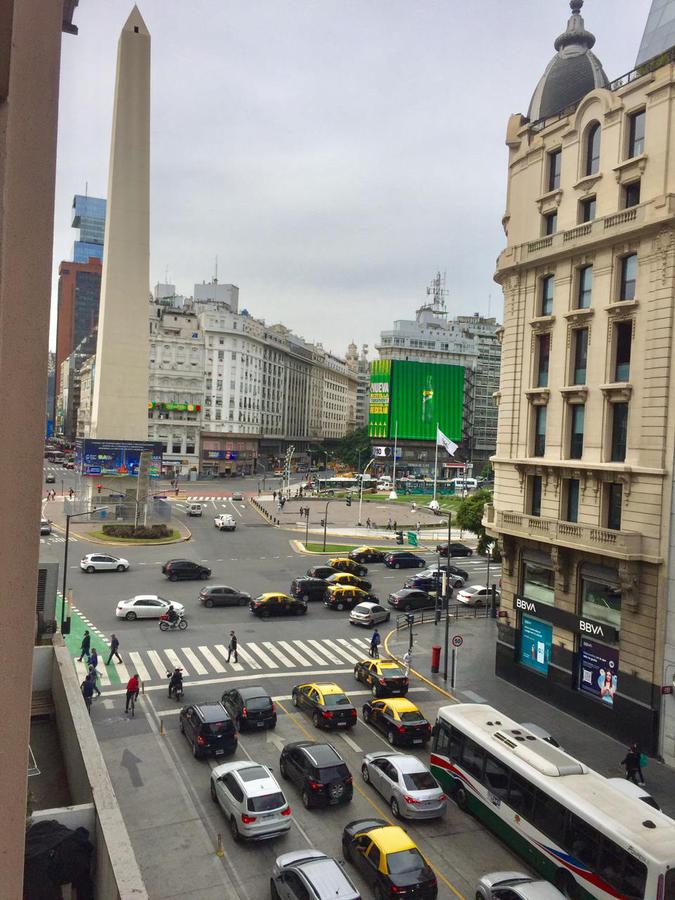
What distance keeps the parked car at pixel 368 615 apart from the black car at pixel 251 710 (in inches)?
578

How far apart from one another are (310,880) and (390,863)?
7.00 ft

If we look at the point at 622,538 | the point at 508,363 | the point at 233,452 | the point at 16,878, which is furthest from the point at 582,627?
the point at 233,452

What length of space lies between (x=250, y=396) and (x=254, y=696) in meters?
113

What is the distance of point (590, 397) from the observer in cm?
2633

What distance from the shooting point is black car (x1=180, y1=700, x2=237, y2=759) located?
822 inches

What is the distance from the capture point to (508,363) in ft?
101

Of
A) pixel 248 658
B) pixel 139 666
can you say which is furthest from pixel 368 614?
pixel 139 666

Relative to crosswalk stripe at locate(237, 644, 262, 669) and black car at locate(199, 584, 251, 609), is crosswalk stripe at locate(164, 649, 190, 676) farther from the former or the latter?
black car at locate(199, 584, 251, 609)

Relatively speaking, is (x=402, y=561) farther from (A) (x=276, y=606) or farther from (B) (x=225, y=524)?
(B) (x=225, y=524)

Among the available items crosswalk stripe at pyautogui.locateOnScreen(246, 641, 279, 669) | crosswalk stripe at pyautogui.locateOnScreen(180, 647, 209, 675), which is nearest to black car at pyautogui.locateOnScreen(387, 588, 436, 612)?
crosswalk stripe at pyautogui.locateOnScreen(246, 641, 279, 669)

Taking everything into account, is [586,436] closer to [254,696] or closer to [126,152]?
[254,696]

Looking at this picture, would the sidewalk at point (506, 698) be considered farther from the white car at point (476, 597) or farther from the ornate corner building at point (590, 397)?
the white car at point (476, 597)

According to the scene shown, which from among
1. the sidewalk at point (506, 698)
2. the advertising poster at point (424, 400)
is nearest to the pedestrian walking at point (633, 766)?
the sidewalk at point (506, 698)

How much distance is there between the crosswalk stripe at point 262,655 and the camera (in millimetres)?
30795
